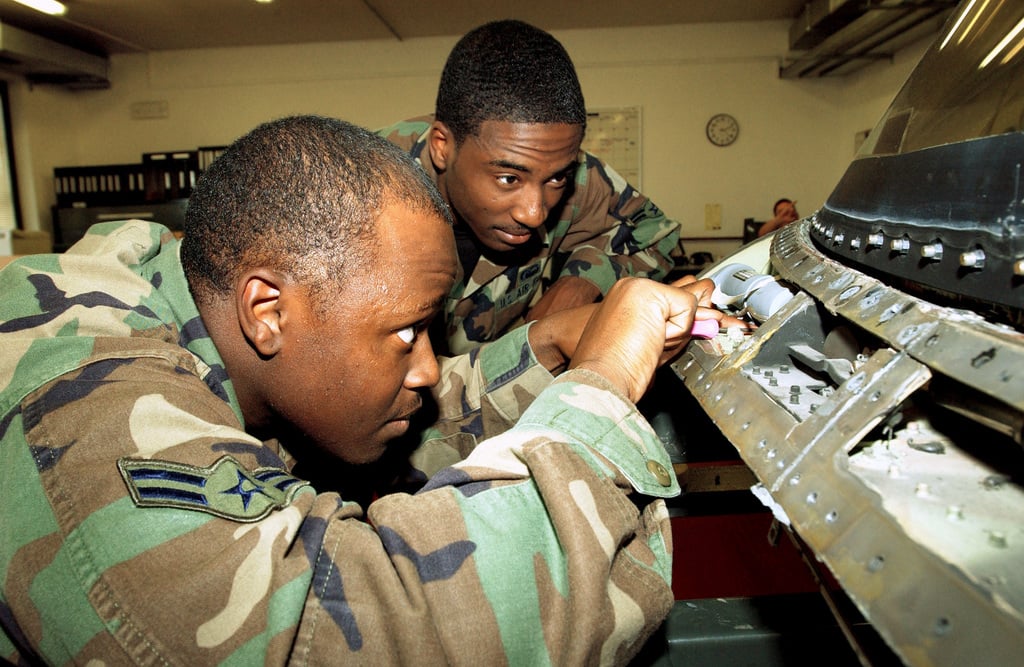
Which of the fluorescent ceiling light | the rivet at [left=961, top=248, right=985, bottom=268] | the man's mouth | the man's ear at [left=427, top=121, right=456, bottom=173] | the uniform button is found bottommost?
the uniform button

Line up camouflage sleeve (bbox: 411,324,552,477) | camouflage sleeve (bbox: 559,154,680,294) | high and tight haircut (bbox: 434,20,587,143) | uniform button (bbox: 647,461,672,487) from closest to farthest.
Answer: uniform button (bbox: 647,461,672,487) → camouflage sleeve (bbox: 411,324,552,477) → high and tight haircut (bbox: 434,20,587,143) → camouflage sleeve (bbox: 559,154,680,294)

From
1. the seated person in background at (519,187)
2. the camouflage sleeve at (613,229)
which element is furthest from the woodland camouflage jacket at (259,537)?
the camouflage sleeve at (613,229)

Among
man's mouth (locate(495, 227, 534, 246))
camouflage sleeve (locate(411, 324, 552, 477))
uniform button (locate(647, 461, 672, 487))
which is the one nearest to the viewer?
uniform button (locate(647, 461, 672, 487))

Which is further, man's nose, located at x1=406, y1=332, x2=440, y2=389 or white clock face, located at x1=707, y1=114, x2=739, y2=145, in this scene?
white clock face, located at x1=707, y1=114, x2=739, y2=145

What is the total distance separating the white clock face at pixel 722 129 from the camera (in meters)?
5.93

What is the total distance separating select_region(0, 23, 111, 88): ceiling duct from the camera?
502 cm

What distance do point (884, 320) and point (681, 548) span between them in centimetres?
109

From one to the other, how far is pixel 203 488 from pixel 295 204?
12.7 inches

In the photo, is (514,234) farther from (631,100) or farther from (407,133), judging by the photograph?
(631,100)

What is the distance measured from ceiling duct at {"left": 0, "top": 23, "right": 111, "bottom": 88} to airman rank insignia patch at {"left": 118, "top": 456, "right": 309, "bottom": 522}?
5.98 metres

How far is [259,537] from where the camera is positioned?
540 millimetres

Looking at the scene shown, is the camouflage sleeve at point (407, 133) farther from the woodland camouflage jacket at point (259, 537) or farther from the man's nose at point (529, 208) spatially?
the woodland camouflage jacket at point (259, 537)

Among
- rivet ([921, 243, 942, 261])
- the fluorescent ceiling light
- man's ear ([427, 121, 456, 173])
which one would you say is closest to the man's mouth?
man's ear ([427, 121, 456, 173])

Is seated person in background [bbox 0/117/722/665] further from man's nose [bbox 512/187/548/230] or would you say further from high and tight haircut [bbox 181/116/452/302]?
man's nose [bbox 512/187/548/230]
